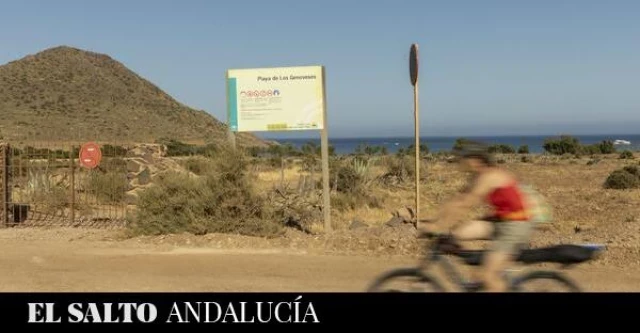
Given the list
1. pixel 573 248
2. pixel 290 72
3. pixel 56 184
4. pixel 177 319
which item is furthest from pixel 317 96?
pixel 56 184

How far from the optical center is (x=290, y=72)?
41.5ft

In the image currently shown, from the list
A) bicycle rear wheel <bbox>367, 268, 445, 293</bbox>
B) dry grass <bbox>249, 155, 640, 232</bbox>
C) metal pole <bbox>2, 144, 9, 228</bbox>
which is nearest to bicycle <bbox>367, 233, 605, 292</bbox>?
bicycle rear wheel <bbox>367, 268, 445, 293</bbox>

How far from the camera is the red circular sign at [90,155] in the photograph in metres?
14.5

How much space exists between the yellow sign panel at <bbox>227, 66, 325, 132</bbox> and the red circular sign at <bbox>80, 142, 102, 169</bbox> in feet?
12.2

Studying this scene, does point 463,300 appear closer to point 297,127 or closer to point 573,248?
point 573,248

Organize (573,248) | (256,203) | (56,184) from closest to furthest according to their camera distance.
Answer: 1. (573,248)
2. (256,203)
3. (56,184)

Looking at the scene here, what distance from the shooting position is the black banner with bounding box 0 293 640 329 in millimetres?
5824

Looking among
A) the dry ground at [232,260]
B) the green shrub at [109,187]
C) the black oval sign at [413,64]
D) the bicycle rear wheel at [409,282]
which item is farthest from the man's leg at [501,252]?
the green shrub at [109,187]

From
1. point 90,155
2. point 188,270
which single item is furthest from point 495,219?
point 90,155

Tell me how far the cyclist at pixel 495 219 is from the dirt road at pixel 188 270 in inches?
96.3

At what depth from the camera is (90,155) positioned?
47.6 feet

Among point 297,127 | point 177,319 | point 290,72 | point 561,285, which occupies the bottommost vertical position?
point 177,319

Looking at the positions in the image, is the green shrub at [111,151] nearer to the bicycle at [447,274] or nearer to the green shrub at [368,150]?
the bicycle at [447,274]

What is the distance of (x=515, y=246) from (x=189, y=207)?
7.35m
